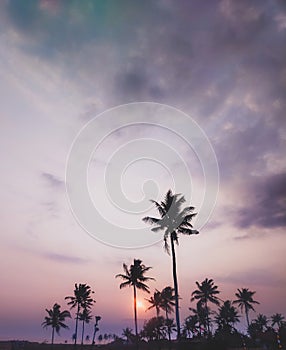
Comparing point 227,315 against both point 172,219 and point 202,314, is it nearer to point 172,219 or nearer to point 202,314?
point 202,314

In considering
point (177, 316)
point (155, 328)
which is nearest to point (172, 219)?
point (177, 316)

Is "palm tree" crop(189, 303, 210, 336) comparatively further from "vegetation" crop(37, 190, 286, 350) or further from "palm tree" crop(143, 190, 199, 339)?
"palm tree" crop(143, 190, 199, 339)

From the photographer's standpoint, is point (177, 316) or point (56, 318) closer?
point (177, 316)

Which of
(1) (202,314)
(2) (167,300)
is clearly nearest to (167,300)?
(2) (167,300)

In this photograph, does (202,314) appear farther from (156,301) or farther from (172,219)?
(172,219)

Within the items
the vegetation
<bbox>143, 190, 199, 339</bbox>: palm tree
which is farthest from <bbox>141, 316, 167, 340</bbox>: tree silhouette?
<bbox>143, 190, 199, 339</bbox>: palm tree

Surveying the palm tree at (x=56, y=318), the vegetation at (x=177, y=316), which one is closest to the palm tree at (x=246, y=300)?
the vegetation at (x=177, y=316)

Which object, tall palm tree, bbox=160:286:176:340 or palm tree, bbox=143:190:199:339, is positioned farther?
tall palm tree, bbox=160:286:176:340

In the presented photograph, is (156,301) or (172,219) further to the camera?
(156,301)

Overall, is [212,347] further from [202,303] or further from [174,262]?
[202,303]

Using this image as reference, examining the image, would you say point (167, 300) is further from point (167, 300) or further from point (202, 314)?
point (202, 314)

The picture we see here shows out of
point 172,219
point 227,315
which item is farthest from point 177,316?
point 227,315

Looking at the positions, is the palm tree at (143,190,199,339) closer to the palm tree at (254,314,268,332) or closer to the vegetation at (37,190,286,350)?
the vegetation at (37,190,286,350)

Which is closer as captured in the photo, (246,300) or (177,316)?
(177,316)
